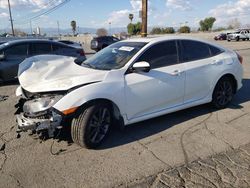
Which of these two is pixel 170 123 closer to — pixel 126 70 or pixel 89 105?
pixel 126 70

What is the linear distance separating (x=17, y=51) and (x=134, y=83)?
5847 mm

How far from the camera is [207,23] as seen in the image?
267 ft

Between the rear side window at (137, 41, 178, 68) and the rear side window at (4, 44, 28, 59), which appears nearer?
the rear side window at (137, 41, 178, 68)

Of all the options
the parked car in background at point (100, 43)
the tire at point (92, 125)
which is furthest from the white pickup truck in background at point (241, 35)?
the tire at point (92, 125)

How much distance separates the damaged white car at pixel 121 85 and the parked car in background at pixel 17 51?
3704 millimetres

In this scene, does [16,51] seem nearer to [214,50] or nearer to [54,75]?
[54,75]

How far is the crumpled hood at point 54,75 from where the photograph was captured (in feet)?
12.3

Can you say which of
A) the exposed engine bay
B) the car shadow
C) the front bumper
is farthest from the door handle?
the front bumper

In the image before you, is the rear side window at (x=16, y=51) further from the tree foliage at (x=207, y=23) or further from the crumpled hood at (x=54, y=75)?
the tree foliage at (x=207, y=23)

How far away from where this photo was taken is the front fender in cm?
361

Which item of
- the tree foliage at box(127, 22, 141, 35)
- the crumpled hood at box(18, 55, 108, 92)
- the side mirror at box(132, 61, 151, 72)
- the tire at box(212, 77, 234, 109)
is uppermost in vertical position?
the side mirror at box(132, 61, 151, 72)

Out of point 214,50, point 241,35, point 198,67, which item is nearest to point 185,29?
point 241,35

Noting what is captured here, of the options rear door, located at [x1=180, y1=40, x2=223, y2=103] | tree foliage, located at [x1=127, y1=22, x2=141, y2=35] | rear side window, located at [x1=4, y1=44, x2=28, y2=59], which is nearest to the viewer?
rear door, located at [x1=180, y1=40, x2=223, y2=103]

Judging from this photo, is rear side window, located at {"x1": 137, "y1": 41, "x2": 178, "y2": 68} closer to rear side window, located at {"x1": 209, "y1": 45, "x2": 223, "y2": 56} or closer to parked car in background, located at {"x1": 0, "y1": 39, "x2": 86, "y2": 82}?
rear side window, located at {"x1": 209, "y1": 45, "x2": 223, "y2": 56}
